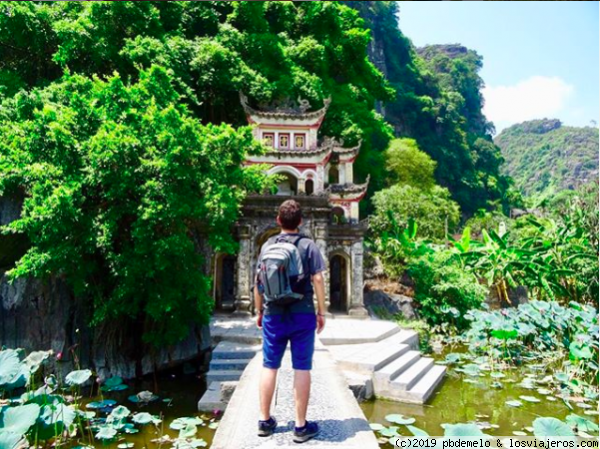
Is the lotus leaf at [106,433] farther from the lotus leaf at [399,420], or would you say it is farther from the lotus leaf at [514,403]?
the lotus leaf at [514,403]

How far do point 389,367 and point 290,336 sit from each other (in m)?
4.60

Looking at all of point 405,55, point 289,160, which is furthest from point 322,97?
point 405,55

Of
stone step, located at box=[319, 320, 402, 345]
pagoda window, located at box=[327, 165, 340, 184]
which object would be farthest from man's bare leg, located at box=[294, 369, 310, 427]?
pagoda window, located at box=[327, 165, 340, 184]

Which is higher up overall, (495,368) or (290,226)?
(290,226)

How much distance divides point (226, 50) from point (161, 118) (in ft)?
28.9

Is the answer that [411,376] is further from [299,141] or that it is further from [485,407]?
[299,141]

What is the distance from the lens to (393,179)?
23.4 meters

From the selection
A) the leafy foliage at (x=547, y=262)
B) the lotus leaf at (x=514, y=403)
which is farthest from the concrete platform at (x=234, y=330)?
the leafy foliage at (x=547, y=262)

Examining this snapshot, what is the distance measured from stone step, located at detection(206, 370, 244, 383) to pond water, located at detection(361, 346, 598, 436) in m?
2.06

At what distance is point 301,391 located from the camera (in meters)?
2.67

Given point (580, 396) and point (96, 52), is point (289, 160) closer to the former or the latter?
point (96, 52)

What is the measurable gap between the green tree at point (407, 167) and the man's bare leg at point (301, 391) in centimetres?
2131

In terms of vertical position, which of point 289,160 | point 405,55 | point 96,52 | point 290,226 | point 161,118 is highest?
point 405,55

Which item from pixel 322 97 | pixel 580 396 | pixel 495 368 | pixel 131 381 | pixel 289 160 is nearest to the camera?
pixel 580 396
